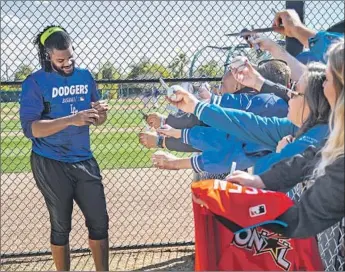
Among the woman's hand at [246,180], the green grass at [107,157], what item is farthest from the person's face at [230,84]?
the green grass at [107,157]

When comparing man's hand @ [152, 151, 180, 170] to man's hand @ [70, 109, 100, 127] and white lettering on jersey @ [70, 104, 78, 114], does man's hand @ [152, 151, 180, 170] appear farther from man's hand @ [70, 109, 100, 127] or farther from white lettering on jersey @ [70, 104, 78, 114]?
white lettering on jersey @ [70, 104, 78, 114]

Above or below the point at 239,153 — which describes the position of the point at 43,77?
above

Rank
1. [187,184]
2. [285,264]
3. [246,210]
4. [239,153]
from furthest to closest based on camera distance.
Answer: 1. [187,184]
2. [239,153]
3. [285,264]
4. [246,210]

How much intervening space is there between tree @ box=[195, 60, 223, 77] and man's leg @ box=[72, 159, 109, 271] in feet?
6.10

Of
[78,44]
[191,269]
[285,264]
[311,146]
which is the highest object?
[78,44]

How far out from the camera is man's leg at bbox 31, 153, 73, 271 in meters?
3.92

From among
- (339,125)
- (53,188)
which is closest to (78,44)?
(53,188)

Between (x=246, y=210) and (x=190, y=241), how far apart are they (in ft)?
10.6

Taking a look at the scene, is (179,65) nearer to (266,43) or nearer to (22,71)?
(22,71)

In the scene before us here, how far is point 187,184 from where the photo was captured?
8.05 metres

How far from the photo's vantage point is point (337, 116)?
2000 mm

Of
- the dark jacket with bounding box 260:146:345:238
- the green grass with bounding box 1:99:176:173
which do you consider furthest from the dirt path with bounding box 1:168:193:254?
the dark jacket with bounding box 260:146:345:238

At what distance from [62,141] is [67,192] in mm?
337

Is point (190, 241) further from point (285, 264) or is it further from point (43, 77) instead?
point (285, 264)
